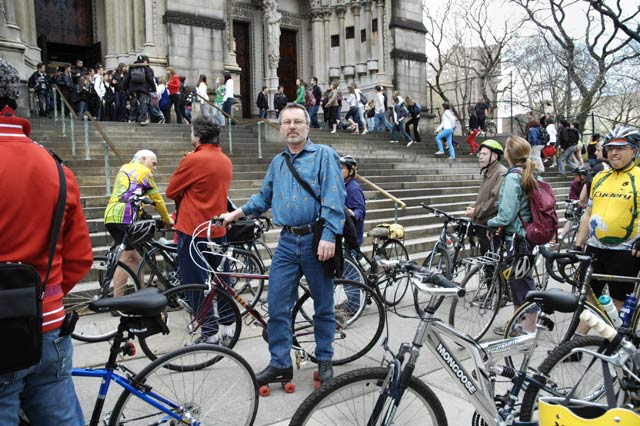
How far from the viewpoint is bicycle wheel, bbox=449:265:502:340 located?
17.2 ft

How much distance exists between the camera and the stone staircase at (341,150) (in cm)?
948

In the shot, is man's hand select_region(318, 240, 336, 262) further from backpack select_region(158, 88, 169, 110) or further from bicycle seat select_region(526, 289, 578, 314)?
backpack select_region(158, 88, 169, 110)

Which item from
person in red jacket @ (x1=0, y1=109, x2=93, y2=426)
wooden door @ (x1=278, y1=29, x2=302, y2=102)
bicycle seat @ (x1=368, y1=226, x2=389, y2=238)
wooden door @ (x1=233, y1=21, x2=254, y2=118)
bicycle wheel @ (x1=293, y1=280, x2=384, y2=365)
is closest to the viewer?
person in red jacket @ (x1=0, y1=109, x2=93, y2=426)

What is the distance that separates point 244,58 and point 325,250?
64.5 ft

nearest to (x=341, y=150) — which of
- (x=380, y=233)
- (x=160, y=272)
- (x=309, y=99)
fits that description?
(x=309, y=99)

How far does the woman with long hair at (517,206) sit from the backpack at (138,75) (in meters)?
10.6

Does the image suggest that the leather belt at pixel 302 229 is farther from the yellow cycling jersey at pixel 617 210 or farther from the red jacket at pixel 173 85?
the red jacket at pixel 173 85

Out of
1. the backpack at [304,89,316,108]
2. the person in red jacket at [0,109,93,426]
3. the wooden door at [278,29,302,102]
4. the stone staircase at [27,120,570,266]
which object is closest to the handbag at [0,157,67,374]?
the person in red jacket at [0,109,93,426]

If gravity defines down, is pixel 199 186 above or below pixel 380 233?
above

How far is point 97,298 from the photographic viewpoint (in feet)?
18.2

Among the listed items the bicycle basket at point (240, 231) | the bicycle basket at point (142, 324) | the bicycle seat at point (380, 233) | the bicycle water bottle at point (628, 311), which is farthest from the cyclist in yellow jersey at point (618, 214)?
the bicycle basket at point (142, 324)

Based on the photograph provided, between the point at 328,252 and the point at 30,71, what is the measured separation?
14600 millimetres

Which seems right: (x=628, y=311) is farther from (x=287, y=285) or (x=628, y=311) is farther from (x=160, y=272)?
(x=160, y=272)

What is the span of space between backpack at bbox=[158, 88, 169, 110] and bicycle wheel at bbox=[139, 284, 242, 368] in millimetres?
11473
